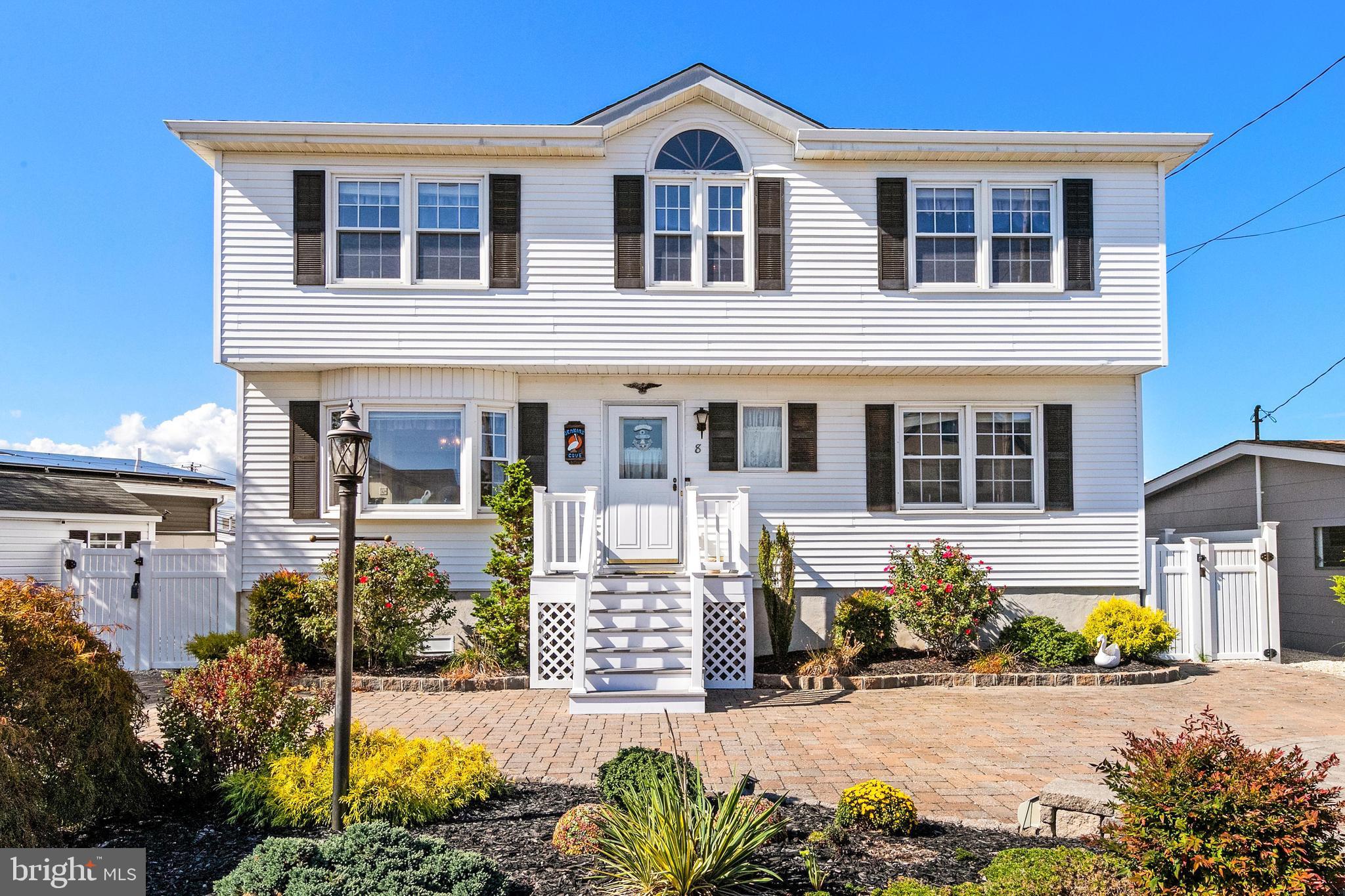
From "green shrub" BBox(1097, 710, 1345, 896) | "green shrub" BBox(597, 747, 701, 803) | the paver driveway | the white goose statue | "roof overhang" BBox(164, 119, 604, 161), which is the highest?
"roof overhang" BBox(164, 119, 604, 161)

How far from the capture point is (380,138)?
10.5m

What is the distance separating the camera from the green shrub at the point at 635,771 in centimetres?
471

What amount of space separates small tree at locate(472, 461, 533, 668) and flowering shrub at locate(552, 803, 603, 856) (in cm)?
543

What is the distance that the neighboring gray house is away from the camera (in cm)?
1229

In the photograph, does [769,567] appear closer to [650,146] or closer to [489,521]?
[489,521]

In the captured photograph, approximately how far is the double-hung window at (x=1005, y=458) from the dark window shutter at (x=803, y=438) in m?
2.37

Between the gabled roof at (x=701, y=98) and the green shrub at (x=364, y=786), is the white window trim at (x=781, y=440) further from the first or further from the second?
the green shrub at (x=364, y=786)

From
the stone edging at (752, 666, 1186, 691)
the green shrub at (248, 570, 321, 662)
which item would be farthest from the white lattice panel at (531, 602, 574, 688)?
the green shrub at (248, 570, 321, 662)

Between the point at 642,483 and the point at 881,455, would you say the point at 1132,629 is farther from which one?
the point at 642,483

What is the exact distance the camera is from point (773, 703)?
29.2 ft

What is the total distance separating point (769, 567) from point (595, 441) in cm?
294

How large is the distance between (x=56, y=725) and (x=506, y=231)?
306 inches

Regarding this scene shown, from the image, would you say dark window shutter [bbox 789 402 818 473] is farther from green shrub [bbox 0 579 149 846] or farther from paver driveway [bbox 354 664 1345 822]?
green shrub [bbox 0 579 149 846]
